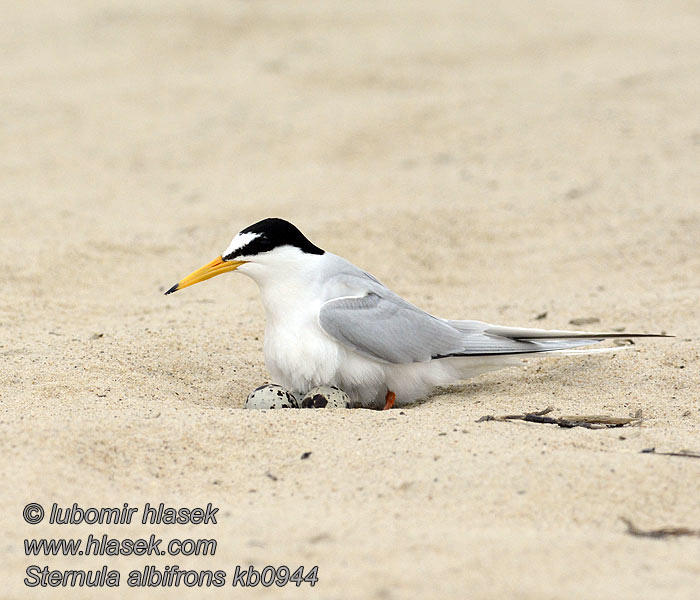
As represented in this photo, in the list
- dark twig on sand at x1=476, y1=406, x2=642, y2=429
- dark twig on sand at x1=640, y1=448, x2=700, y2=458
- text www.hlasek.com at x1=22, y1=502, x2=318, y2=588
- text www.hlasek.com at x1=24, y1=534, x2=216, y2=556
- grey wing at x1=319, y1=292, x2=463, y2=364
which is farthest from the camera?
grey wing at x1=319, y1=292, x2=463, y2=364

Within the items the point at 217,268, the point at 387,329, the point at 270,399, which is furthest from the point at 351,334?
the point at 217,268

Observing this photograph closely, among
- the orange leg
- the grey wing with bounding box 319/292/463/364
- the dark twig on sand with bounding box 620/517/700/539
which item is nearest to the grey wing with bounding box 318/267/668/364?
the grey wing with bounding box 319/292/463/364

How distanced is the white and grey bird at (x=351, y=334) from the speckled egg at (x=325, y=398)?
3.3 inches

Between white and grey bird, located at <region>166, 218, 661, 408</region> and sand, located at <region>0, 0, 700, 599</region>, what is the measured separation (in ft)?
0.67

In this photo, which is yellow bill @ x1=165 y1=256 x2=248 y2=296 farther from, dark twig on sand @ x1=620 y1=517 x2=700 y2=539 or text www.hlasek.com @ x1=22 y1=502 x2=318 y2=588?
dark twig on sand @ x1=620 y1=517 x2=700 y2=539

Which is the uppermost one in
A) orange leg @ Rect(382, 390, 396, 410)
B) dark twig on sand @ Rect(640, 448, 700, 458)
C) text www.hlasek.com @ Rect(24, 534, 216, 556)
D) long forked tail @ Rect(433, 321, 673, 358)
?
long forked tail @ Rect(433, 321, 673, 358)

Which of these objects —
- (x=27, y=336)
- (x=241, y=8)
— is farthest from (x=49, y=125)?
(x=27, y=336)

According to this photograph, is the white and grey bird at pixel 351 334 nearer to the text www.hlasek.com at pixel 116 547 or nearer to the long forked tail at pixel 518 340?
the long forked tail at pixel 518 340

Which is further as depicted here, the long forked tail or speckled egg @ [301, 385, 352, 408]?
the long forked tail

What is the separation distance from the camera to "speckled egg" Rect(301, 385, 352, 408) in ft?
14.0

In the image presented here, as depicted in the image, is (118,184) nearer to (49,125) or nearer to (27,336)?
(49,125)

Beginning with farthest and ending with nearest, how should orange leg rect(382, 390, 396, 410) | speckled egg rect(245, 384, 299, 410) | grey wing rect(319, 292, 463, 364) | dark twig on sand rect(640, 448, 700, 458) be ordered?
orange leg rect(382, 390, 396, 410), grey wing rect(319, 292, 463, 364), speckled egg rect(245, 384, 299, 410), dark twig on sand rect(640, 448, 700, 458)

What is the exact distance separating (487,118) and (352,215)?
2.62m

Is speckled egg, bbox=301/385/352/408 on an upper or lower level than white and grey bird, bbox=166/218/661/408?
lower
